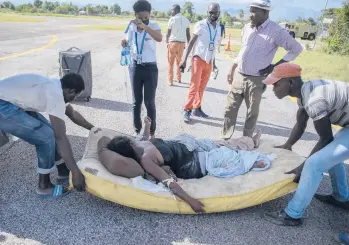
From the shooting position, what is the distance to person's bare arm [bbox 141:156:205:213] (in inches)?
121

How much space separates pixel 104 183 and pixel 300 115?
7.04 feet

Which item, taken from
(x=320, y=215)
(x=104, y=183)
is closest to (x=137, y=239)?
(x=104, y=183)

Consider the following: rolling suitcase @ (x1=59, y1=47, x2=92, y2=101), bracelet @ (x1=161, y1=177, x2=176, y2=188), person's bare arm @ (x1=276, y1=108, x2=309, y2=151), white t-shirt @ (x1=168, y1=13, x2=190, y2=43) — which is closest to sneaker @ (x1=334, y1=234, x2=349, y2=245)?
person's bare arm @ (x1=276, y1=108, x2=309, y2=151)

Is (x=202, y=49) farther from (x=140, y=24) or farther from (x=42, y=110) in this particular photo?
(x=42, y=110)

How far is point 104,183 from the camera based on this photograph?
10.3ft

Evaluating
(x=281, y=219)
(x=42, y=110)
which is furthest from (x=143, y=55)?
(x=281, y=219)

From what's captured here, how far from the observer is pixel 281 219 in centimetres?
321

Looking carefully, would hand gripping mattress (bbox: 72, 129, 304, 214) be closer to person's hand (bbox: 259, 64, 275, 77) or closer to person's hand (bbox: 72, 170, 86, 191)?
person's hand (bbox: 72, 170, 86, 191)

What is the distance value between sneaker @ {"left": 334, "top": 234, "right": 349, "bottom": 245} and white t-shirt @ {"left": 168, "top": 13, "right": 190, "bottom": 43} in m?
6.43

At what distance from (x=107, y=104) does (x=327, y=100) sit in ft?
15.8

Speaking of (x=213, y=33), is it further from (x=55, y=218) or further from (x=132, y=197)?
(x=55, y=218)

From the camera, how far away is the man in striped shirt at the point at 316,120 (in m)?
2.75

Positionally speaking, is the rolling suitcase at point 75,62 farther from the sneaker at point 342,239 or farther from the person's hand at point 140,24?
the sneaker at point 342,239

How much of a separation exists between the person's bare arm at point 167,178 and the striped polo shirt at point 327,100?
1266mm
